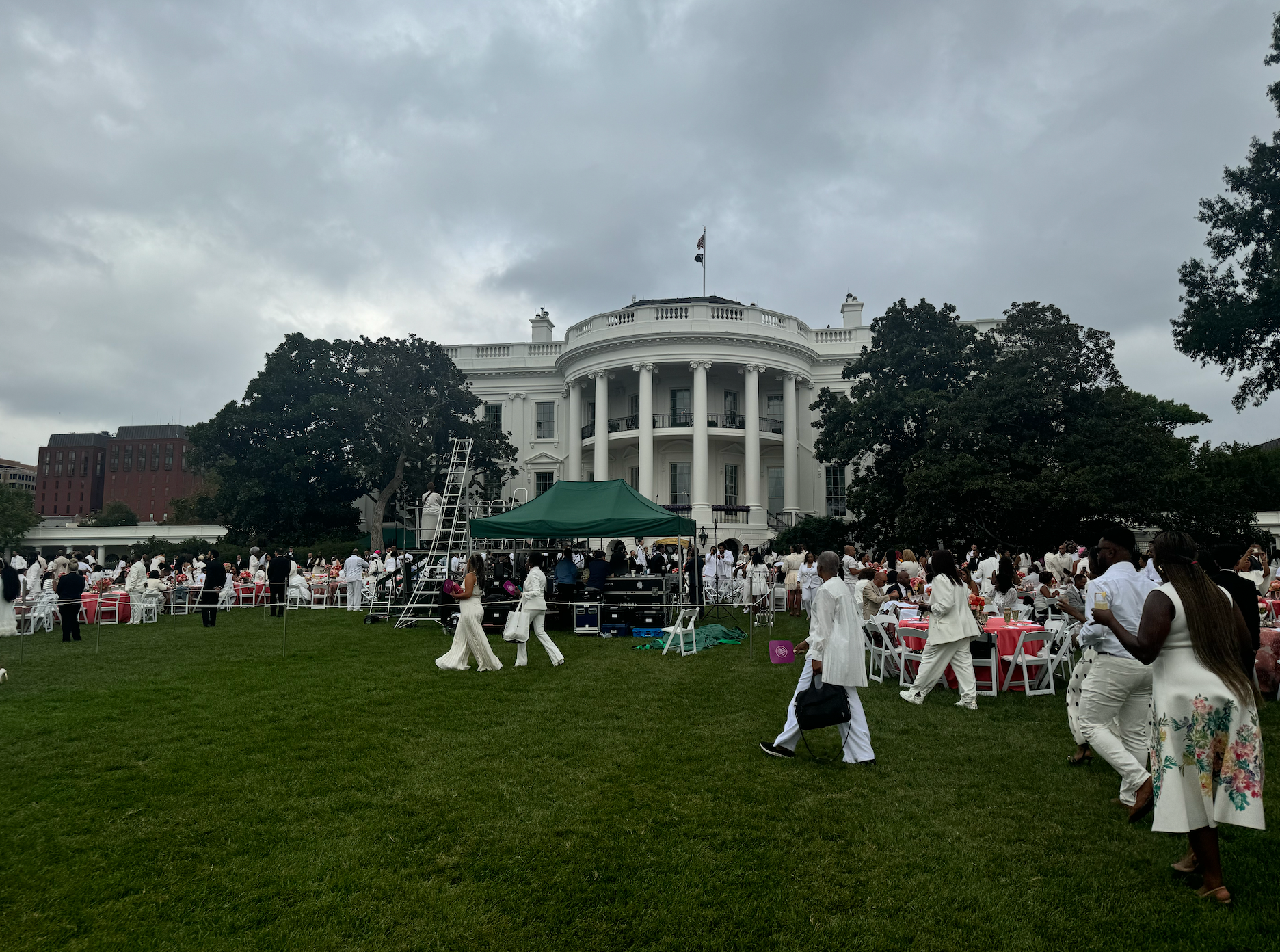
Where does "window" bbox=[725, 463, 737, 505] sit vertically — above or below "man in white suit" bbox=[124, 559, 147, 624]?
above

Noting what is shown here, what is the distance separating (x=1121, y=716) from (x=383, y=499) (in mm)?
34389

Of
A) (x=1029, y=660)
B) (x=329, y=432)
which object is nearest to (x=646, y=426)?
(x=329, y=432)

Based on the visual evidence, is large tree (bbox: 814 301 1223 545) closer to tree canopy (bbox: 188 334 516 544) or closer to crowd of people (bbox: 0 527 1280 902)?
crowd of people (bbox: 0 527 1280 902)

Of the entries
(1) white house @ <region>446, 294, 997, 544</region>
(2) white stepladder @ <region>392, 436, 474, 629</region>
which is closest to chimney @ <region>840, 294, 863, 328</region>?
(1) white house @ <region>446, 294, 997, 544</region>

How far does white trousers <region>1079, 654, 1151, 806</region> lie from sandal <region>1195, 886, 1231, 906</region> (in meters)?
1.32

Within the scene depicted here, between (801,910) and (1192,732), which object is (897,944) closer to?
(801,910)

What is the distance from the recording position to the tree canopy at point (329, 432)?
119ft

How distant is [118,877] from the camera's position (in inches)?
168

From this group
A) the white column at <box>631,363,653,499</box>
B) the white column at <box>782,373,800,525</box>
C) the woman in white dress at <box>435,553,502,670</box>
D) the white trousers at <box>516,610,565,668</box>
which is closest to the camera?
the woman in white dress at <box>435,553,502,670</box>

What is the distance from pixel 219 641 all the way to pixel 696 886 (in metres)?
13.1

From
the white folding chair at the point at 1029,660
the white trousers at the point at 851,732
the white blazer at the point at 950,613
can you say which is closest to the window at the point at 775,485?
the white folding chair at the point at 1029,660

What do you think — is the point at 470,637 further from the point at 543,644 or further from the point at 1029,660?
the point at 1029,660

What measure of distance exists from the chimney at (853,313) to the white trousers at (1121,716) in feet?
128

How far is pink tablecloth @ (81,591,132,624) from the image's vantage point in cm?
1850
